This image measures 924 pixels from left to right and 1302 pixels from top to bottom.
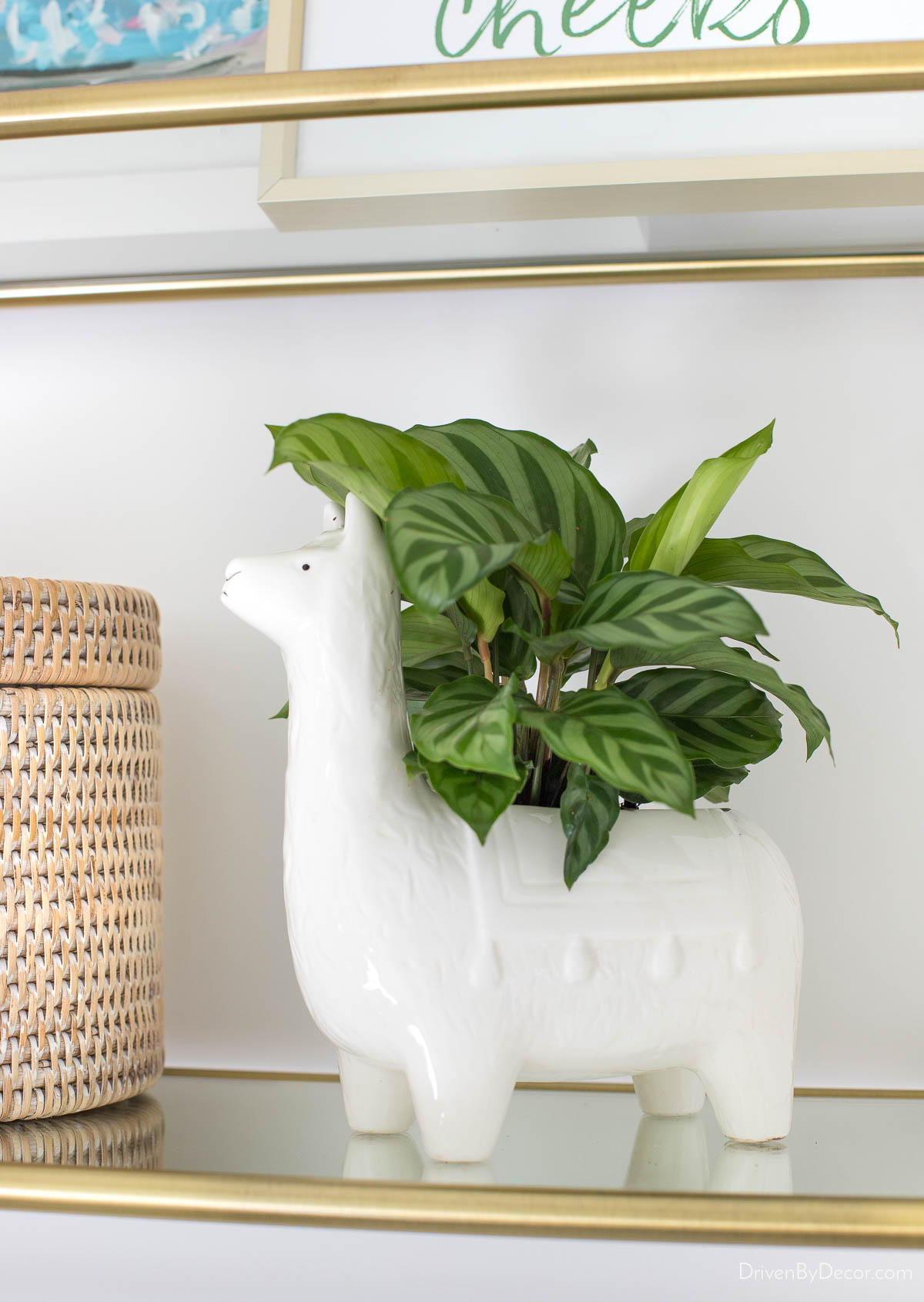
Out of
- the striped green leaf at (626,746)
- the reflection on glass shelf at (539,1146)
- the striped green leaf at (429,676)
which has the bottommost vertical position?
the reflection on glass shelf at (539,1146)

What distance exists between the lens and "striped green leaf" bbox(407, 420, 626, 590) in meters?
0.52

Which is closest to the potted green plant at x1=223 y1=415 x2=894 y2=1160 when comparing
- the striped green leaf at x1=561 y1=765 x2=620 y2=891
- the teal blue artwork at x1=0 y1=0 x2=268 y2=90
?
the striped green leaf at x1=561 y1=765 x2=620 y2=891

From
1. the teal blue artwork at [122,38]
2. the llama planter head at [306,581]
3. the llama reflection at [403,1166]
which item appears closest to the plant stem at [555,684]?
the llama planter head at [306,581]

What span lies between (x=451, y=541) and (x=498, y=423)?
0.39 m

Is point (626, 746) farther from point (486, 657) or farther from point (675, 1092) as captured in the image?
point (675, 1092)

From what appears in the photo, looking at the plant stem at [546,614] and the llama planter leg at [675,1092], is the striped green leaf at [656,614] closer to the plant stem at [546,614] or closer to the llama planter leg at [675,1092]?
the plant stem at [546,614]

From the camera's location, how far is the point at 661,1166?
50 centimetres

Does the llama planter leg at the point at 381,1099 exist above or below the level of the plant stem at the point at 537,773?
below

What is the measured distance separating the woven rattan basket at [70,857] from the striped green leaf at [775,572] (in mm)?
324

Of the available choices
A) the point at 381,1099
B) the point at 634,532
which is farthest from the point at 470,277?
the point at 381,1099

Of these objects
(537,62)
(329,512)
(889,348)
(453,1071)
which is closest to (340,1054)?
(453,1071)

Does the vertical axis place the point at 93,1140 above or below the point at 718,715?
below

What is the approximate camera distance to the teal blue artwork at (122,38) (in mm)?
741

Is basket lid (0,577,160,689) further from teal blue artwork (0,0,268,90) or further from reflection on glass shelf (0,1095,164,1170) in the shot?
teal blue artwork (0,0,268,90)
